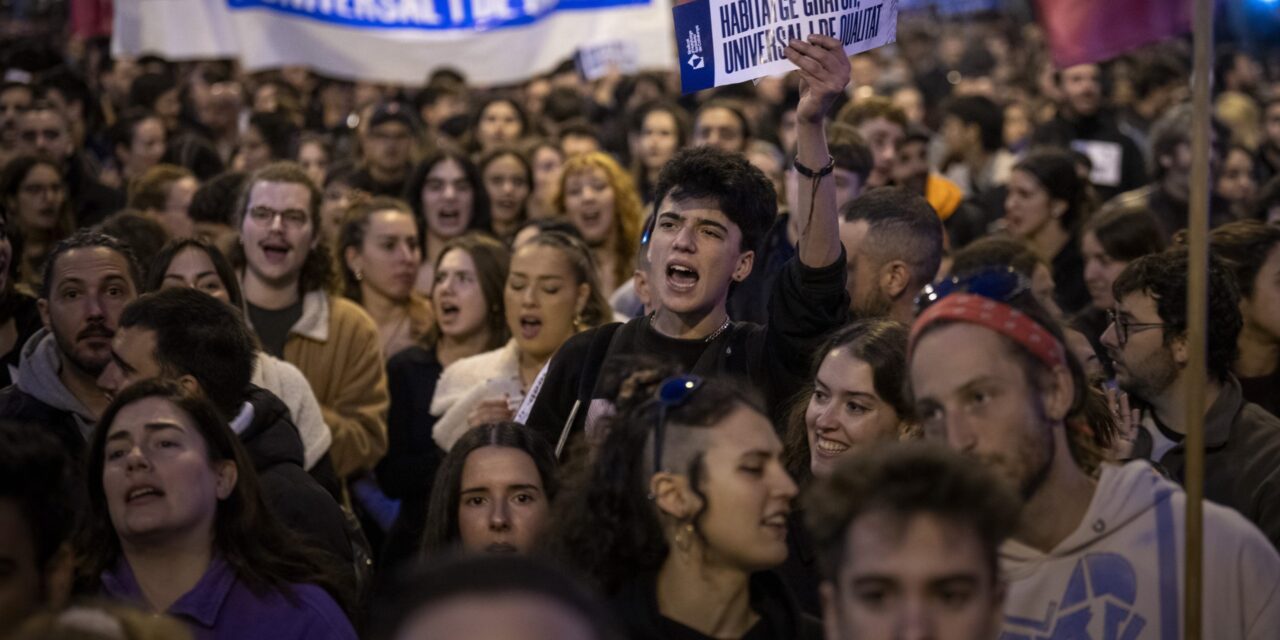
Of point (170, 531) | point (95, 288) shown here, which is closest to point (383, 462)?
point (95, 288)

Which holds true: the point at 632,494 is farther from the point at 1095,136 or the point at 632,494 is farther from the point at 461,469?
the point at 1095,136

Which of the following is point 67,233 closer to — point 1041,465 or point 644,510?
point 644,510

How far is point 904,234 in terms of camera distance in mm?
6145

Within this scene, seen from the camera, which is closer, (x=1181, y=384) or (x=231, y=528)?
(x=231, y=528)

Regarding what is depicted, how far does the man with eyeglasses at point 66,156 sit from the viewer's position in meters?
10.4

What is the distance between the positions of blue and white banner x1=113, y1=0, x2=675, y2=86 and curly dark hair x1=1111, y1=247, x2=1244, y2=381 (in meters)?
7.00

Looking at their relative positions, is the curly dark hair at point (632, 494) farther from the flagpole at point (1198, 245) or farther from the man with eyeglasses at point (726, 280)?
the flagpole at point (1198, 245)

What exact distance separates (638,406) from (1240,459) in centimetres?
216

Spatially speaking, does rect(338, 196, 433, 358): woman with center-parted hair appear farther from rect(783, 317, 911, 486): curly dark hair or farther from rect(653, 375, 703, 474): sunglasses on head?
rect(653, 375, 703, 474): sunglasses on head

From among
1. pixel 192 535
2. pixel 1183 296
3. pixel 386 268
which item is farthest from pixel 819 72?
pixel 386 268

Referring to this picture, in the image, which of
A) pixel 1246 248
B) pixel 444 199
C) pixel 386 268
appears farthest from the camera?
pixel 444 199

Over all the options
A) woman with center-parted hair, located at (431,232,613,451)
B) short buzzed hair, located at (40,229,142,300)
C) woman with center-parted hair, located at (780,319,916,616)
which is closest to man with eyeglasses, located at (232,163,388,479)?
woman with center-parted hair, located at (431,232,613,451)

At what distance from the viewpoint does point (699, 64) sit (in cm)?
552

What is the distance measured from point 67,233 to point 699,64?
4.62 meters
